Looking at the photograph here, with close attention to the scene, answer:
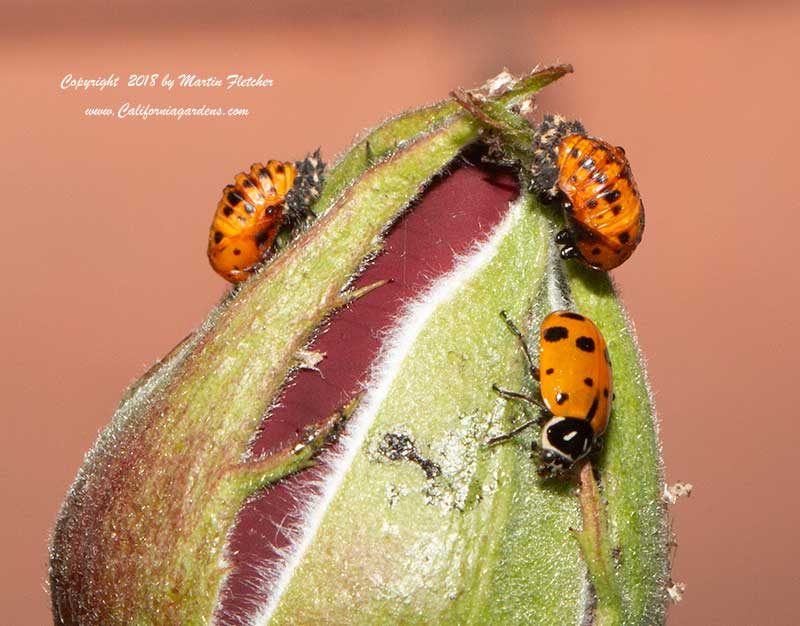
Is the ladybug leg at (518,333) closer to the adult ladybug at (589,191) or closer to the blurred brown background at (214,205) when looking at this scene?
the adult ladybug at (589,191)

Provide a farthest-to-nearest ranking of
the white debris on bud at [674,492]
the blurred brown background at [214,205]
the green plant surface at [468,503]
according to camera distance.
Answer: the blurred brown background at [214,205]
the white debris on bud at [674,492]
the green plant surface at [468,503]

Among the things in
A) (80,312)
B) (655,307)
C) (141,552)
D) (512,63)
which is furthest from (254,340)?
(512,63)

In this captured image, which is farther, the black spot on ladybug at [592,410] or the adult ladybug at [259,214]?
the adult ladybug at [259,214]

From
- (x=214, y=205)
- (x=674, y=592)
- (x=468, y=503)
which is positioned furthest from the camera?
(x=214, y=205)

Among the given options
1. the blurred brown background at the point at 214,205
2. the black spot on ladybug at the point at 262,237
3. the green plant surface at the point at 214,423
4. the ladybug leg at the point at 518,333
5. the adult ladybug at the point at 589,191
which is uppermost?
the blurred brown background at the point at 214,205

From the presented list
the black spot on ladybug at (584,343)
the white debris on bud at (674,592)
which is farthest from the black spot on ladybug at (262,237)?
the white debris on bud at (674,592)

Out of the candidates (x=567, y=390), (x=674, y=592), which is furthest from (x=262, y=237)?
(x=674, y=592)

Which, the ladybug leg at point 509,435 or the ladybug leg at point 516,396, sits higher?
the ladybug leg at point 516,396

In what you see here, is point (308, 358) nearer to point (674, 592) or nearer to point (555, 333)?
point (555, 333)

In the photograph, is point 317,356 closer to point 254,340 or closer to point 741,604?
point 254,340
